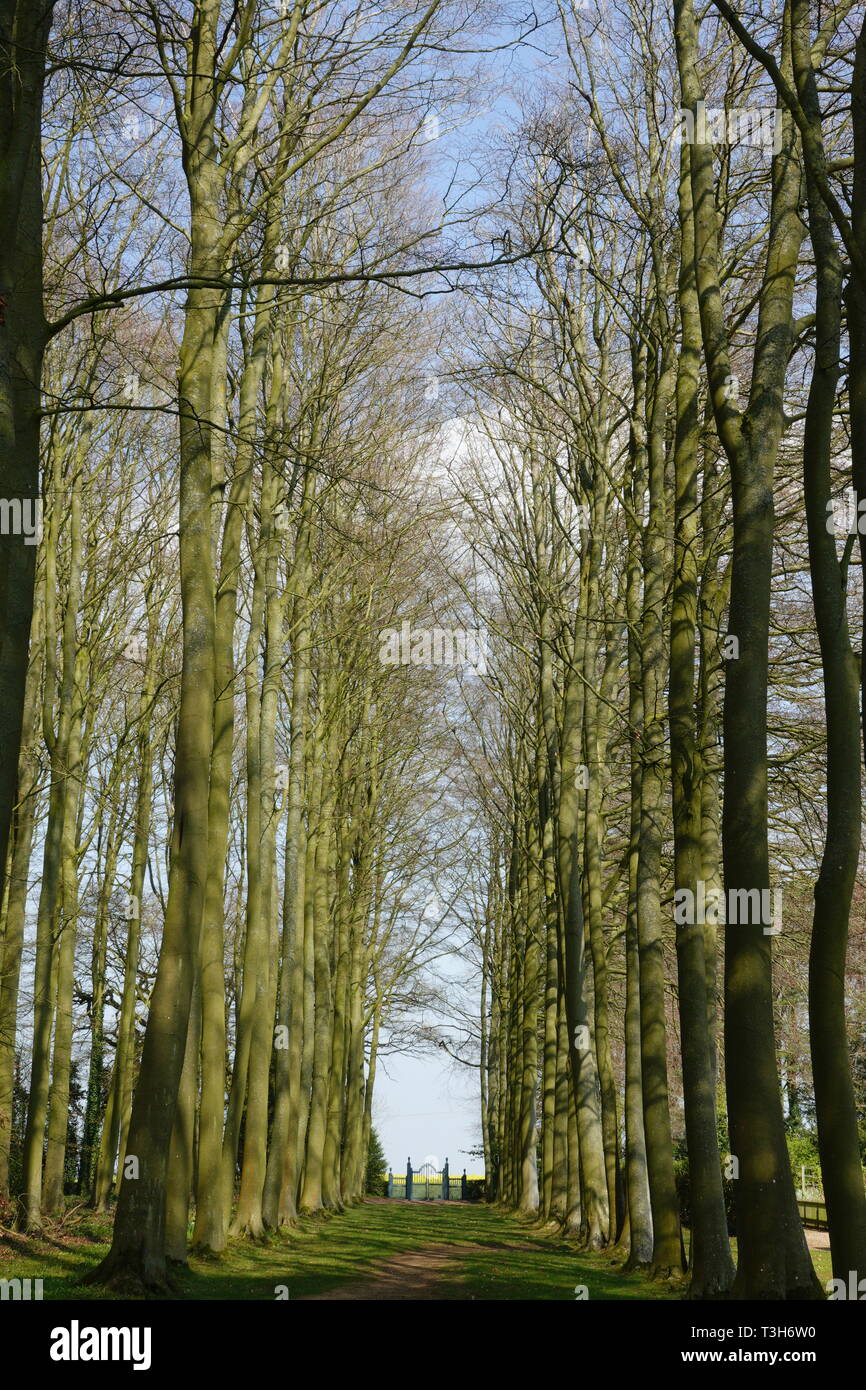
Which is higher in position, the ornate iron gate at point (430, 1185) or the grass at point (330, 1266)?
the grass at point (330, 1266)

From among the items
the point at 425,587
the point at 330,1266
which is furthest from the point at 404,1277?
the point at 425,587

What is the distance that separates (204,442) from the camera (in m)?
10.9

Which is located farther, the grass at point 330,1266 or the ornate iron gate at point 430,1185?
the ornate iron gate at point 430,1185

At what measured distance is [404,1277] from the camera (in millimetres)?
13070

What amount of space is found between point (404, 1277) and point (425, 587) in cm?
1488

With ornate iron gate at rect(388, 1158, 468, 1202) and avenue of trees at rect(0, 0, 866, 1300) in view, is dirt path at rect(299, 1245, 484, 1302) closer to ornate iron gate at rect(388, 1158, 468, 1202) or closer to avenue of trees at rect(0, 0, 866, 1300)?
avenue of trees at rect(0, 0, 866, 1300)

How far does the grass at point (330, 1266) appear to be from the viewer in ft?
32.7

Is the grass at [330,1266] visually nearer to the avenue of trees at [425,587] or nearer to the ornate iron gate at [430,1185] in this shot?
the avenue of trees at [425,587]

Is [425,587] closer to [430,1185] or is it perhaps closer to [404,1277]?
[404,1277]

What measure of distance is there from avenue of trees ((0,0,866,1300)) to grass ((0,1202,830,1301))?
0.54 meters

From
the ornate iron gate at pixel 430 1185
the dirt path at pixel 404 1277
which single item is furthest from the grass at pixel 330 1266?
the ornate iron gate at pixel 430 1185

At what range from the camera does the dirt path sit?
10.6 m

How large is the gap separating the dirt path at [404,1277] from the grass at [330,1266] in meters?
0.13
